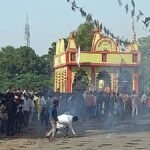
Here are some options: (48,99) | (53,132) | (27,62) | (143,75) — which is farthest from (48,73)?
(53,132)

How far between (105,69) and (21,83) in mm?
17137

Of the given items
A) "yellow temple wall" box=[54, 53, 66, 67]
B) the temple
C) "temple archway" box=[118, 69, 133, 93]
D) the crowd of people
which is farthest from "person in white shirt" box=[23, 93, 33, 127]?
"yellow temple wall" box=[54, 53, 66, 67]

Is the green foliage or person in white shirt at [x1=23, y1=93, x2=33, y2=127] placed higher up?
the green foliage

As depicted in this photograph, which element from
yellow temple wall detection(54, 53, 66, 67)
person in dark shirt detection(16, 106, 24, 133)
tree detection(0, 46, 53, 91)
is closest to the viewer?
person in dark shirt detection(16, 106, 24, 133)

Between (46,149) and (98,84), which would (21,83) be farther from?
(46,149)

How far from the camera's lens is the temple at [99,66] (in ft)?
154

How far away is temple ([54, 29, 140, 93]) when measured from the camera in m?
46.8

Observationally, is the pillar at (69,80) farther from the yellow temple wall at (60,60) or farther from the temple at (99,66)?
the yellow temple wall at (60,60)

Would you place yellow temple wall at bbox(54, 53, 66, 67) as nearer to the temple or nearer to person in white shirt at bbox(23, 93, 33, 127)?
the temple

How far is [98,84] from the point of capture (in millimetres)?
47062

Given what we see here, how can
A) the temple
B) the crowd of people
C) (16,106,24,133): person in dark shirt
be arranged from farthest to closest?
1. the temple
2. (16,106,24,133): person in dark shirt
3. the crowd of people

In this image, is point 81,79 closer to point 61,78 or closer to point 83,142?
point 61,78

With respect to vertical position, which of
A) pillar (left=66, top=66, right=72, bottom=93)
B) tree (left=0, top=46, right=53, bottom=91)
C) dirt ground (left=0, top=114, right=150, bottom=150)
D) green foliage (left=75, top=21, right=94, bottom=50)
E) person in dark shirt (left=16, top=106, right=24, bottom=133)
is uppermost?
green foliage (left=75, top=21, right=94, bottom=50)

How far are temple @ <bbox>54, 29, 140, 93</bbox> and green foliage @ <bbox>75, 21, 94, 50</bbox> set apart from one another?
1275 centimetres
